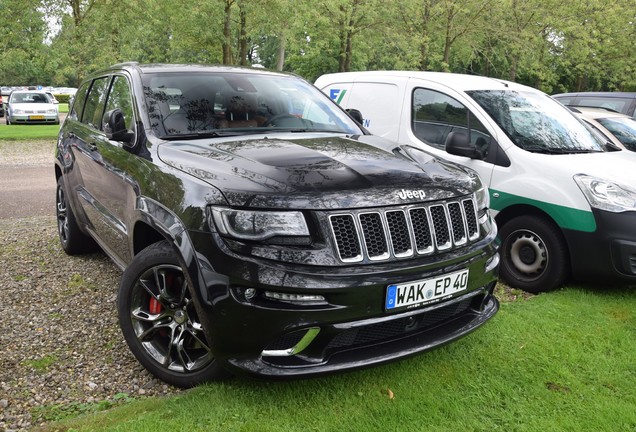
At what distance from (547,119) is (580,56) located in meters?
22.6

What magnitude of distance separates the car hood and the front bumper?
0.34 metres

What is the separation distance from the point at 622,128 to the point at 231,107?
6936mm

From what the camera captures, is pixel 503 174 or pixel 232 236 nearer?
pixel 232 236

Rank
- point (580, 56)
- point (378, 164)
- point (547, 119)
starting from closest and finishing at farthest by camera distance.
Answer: point (378, 164) < point (547, 119) < point (580, 56)

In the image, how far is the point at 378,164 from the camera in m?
3.08

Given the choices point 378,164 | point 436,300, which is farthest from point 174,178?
point 436,300

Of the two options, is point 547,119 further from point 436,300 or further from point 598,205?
point 436,300

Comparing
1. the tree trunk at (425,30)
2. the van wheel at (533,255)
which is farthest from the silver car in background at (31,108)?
the van wheel at (533,255)

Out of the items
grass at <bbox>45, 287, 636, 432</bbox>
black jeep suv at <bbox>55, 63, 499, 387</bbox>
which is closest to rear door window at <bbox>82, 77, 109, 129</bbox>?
black jeep suv at <bbox>55, 63, 499, 387</bbox>

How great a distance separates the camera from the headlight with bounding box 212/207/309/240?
2.58 meters

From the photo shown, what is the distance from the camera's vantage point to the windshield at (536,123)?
518cm

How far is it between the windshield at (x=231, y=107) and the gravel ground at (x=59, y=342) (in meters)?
1.45

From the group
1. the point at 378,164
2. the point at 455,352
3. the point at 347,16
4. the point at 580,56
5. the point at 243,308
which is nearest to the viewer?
the point at 243,308

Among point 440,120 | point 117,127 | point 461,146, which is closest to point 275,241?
point 117,127
